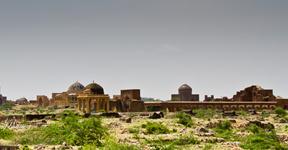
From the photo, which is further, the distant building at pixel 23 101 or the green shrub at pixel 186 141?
the distant building at pixel 23 101

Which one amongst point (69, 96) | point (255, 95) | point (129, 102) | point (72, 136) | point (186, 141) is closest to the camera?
point (72, 136)

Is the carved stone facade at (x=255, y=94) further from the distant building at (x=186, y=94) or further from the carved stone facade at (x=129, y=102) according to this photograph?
the distant building at (x=186, y=94)

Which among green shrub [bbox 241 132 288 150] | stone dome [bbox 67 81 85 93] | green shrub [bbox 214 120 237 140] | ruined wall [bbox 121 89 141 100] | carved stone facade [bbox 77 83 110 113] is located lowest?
green shrub [bbox 241 132 288 150]

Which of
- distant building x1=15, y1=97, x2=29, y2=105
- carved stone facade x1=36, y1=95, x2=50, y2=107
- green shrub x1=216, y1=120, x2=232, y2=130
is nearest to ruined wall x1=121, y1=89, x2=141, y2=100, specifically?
green shrub x1=216, y1=120, x2=232, y2=130

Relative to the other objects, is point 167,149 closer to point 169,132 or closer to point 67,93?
point 169,132

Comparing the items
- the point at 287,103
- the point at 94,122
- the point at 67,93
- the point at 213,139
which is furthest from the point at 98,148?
the point at 67,93

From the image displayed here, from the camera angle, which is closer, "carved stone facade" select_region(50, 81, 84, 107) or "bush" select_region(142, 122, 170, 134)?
"bush" select_region(142, 122, 170, 134)

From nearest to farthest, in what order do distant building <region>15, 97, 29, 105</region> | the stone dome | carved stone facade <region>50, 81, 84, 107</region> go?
carved stone facade <region>50, 81, 84, 107</region> < the stone dome < distant building <region>15, 97, 29, 105</region>

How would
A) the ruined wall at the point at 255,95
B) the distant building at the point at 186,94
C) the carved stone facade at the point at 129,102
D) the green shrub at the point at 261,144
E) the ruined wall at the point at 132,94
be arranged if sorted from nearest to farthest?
the green shrub at the point at 261,144, the carved stone facade at the point at 129,102, the ruined wall at the point at 132,94, the ruined wall at the point at 255,95, the distant building at the point at 186,94

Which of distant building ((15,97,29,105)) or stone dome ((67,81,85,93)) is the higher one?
stone dome ((67,81,85,93))

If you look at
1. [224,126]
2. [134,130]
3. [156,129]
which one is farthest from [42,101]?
[156,129]

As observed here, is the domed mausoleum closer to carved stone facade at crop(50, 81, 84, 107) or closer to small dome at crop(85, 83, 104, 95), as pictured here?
small dome at crop(85, 83, 104, 95)

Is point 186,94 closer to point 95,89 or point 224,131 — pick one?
point 95,89

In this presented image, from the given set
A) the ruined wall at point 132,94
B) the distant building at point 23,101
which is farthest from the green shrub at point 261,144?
the distant building at point 23,101
